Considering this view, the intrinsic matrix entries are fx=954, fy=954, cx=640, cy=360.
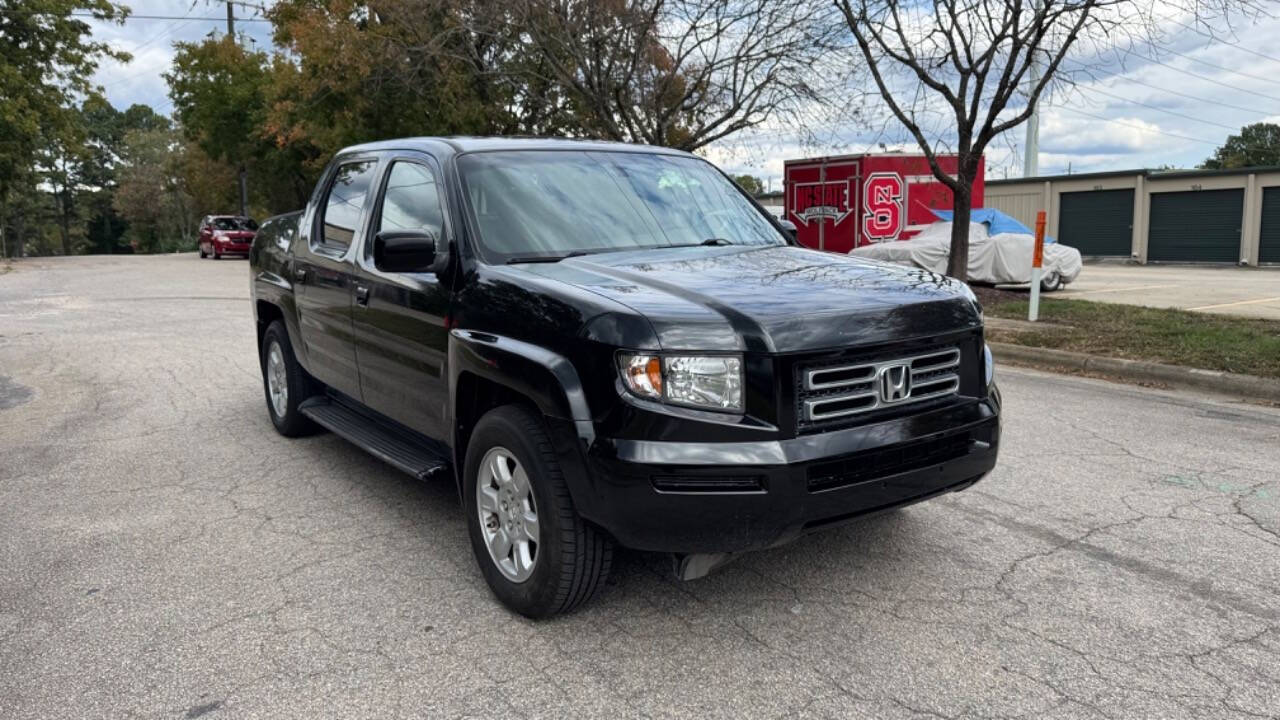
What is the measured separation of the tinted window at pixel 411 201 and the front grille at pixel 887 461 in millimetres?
2028

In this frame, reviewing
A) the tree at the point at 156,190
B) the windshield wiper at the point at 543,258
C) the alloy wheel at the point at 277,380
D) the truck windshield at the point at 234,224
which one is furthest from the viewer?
the tree at the point at 156,190

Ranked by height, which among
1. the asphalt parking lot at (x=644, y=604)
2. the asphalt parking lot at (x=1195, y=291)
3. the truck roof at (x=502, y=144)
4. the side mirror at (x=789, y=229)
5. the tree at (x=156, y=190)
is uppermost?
the tree at (x=156, y=190)

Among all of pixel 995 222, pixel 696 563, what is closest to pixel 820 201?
pixel 995 222

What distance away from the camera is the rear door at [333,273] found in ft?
16.4

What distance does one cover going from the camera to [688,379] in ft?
10.1

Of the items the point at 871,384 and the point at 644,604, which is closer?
the point at 871,384

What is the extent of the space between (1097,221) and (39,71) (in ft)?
127

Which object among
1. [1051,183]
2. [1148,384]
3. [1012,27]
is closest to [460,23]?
[1012,27]

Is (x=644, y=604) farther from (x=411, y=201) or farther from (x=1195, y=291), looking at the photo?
(x=1195, y=291)

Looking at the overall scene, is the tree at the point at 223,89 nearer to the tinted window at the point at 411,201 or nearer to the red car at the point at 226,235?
the red car at the point at 226,235

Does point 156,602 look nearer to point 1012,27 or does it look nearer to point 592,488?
point 592,488

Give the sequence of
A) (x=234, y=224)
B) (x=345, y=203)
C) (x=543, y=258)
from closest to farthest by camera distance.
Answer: (x=543, y=258)
(x=345, y=203)
(x=234, y=224)

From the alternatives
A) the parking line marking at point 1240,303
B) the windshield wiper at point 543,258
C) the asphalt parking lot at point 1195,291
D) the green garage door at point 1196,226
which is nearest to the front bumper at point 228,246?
the asphalt parking lot at point 1195,291

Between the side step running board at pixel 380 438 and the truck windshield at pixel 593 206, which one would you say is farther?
the side step running board at pixel 380 438
